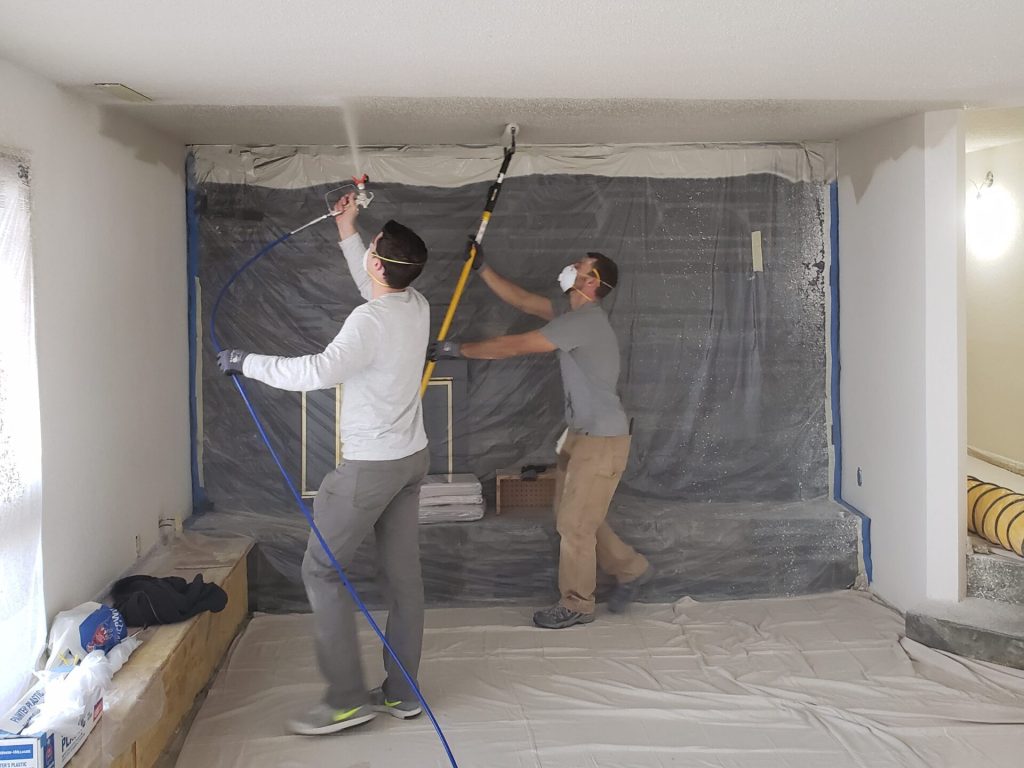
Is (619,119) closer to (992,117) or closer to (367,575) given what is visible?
(992,117)

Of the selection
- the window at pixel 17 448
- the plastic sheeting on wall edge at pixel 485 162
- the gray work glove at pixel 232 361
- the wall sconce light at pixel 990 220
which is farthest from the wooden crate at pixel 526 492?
the wall sconce light at pixel 990 220

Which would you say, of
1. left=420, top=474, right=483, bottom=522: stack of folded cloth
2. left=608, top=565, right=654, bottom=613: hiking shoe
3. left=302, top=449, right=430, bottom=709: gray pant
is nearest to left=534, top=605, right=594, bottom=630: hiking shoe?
left=608, top=565, right=654, bottom=613: hiking shoe

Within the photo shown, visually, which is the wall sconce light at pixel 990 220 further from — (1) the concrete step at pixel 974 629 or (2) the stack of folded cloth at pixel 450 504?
(2) the stack of folded cloth at pixel 450 504

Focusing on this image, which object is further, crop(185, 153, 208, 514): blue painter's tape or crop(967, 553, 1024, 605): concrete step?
crop(185, 153, 208, 514): blue painter's tape

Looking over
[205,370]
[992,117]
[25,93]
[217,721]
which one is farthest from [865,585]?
[25,93]

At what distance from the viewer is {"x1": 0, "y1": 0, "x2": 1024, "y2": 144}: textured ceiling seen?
2143 mm

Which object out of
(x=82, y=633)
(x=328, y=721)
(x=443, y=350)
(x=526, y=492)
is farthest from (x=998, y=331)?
(x=82, y=633)

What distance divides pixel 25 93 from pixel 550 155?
224 cm

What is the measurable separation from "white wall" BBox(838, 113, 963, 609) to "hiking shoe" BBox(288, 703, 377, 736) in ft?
7.08

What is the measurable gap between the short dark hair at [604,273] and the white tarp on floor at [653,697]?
1333mm

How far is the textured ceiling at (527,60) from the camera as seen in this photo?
7.03ft

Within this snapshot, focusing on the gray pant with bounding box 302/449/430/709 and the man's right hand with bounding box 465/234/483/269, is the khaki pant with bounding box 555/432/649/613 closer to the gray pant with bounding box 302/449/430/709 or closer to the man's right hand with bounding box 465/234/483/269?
the man's right hand with bounding box 465/234/483/269

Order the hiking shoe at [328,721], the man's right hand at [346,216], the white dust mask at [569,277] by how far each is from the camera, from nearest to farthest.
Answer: the hiking shoe at [328,721]
the man's right hand at [346,216]
the white dust mask at [569,277]

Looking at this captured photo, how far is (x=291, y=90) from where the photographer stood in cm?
299
